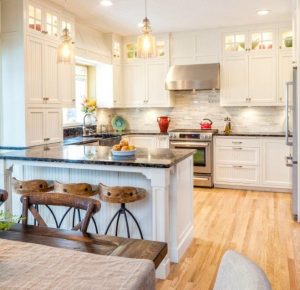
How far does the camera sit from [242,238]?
3.71 meters

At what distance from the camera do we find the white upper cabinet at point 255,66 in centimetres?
590

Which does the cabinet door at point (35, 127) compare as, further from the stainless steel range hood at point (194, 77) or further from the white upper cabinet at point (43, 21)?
the stainless steel range hood at point (194, 77)

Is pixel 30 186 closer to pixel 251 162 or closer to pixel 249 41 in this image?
pixel 251 162

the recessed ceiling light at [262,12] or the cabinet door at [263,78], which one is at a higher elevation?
the recessed ceiling light at [262,12]

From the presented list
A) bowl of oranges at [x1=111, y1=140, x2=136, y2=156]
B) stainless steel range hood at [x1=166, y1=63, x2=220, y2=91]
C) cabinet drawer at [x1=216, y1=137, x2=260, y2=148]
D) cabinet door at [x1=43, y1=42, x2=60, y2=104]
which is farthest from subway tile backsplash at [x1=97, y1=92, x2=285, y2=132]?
bowl of oranges at [x1=111, y1=140, x2=136, y2=156]

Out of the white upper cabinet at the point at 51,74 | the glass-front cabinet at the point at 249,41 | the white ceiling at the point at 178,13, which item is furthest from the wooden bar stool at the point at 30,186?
the glass-front cabinet at the point at 249,41

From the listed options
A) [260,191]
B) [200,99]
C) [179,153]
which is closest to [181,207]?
[179,153]

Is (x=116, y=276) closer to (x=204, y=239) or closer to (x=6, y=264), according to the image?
(x=6, y=264)

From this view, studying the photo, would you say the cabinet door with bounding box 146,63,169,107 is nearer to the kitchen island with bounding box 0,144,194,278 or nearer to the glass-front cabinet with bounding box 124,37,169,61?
the glass-front cabinet with bounding box 124,37,169,61

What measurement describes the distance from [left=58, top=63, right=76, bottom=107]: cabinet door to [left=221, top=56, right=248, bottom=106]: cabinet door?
2.65 metres

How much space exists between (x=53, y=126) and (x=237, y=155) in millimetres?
3063

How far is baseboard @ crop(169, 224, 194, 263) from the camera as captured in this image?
3.12m

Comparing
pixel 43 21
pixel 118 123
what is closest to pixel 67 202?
pixel 43 21

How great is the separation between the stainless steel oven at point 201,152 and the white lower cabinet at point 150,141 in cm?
29
